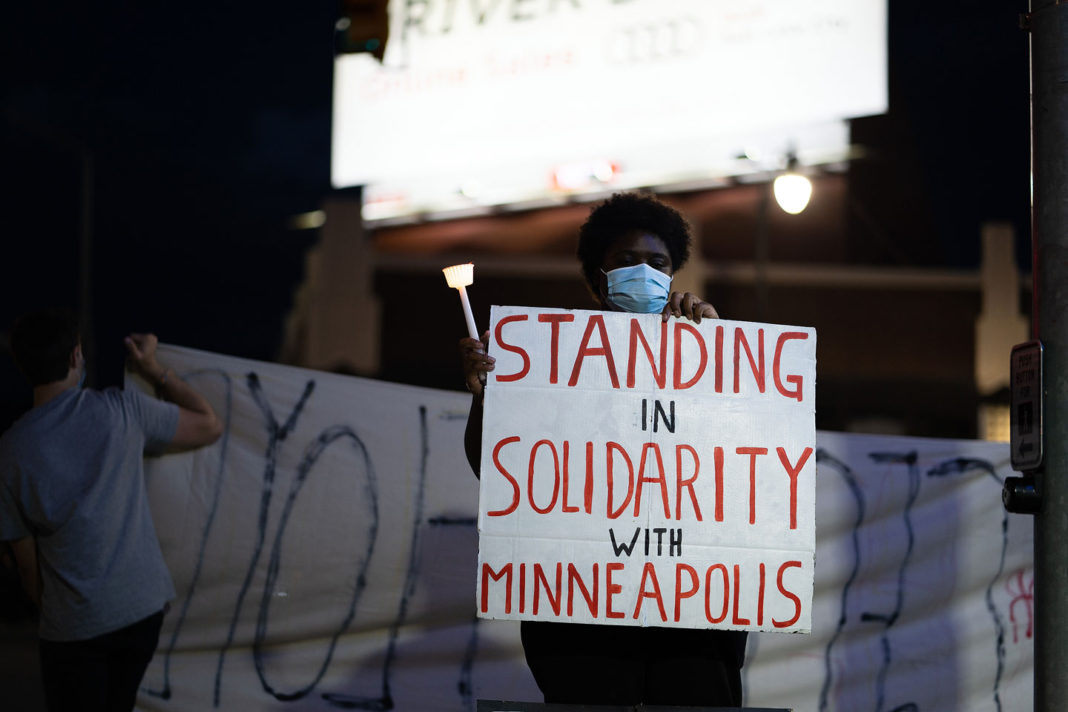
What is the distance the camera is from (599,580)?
2.93 m

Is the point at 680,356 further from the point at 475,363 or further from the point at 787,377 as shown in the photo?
the point at 475,363

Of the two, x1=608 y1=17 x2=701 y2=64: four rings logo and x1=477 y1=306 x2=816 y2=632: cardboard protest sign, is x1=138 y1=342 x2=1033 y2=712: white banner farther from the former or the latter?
x1=608 y1=17 x2=701 y2=64: four rings logo

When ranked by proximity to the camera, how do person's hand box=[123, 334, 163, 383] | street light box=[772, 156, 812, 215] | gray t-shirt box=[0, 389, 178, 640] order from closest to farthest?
gray t-shirt box=[0, 389, 178, 640] < person's hand box=[123, 334, 163, 383] < street light box=[772, 156, 812, 215]

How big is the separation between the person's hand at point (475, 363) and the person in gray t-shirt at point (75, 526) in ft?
4.73

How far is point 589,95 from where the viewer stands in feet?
75.7

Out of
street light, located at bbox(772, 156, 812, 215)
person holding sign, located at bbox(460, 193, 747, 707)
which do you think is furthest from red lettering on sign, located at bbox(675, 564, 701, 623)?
street light, located at bbox(772, 156, 812, 215)

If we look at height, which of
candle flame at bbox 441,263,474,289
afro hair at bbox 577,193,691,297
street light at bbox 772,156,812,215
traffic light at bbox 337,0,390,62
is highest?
street light at bbox 772,156,812,215

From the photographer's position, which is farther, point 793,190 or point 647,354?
point 793,190

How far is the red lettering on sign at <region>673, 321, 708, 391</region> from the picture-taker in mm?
3029

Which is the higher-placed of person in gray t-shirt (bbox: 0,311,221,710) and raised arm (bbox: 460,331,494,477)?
raised arm (bbox: 460,331,494,477)

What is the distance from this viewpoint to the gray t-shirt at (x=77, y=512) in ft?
12.2

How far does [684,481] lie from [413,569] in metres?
2.15

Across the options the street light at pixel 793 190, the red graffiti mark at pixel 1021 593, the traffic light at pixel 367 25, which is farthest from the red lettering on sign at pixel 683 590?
the street light at pixel 793 190

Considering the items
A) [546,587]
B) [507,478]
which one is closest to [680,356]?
[507,478]
